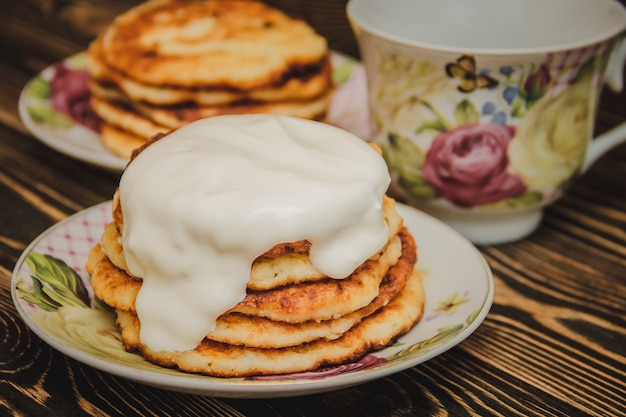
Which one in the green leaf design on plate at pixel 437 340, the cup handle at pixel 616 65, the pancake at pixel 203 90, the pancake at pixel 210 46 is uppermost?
the cup handle at pixel 616 65

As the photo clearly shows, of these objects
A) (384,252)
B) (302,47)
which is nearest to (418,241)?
(384,252)

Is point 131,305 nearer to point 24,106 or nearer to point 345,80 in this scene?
point 24,106

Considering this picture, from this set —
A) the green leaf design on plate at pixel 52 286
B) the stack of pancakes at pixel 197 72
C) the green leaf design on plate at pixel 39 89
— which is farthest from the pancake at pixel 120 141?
the green leaf design on plate at pixel 52 286

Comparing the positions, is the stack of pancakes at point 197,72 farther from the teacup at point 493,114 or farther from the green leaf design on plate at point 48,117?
the teacup at point 493,114

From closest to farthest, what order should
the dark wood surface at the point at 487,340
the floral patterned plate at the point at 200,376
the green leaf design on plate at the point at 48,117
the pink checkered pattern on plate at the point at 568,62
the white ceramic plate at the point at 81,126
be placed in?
the floral patterned plate at the point at 200,376 < the dark wood surface at the point at 487,340 < the pink checkered pattern on plate at the point at 568,62 < the white ceramic plate at the point at 81,126 < the green leaf design on plate at the point at 48,117

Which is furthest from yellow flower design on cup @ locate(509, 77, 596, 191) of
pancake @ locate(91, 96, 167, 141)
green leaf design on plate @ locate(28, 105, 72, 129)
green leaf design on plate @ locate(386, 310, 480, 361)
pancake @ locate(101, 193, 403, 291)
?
green leaf design on plate @ locate(28, 105, 72, 129)

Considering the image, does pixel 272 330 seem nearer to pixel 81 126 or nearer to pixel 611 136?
pixel 611 136

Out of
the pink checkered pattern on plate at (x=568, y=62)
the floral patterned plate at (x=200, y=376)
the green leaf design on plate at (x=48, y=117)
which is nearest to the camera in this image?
the floral patterned plate at (x=200, y=376)

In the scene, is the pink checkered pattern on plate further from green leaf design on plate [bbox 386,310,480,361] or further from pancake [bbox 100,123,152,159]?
pancake [bbox 100,123,152,159]
